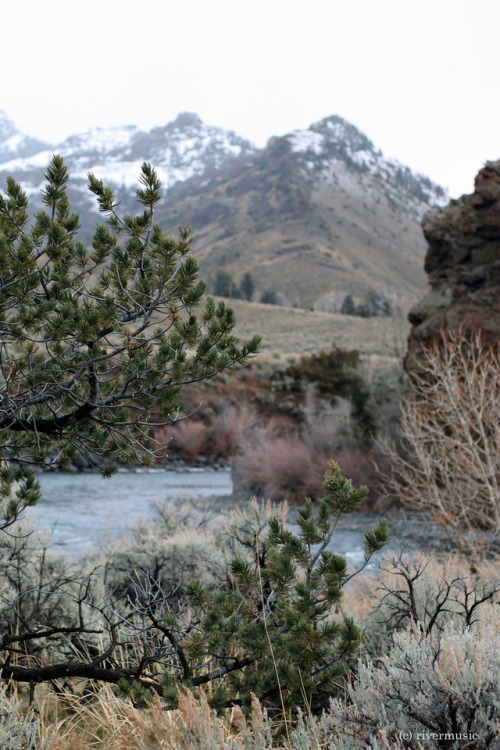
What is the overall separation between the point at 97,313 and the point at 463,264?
1137 centimetres

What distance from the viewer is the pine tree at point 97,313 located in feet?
9.14

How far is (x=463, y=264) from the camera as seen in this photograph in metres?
12.7

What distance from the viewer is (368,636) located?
157 inches

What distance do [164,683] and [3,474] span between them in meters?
1.48

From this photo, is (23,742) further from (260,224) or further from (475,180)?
(260,224)

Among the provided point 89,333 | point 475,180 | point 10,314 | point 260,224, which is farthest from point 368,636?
point 260,224

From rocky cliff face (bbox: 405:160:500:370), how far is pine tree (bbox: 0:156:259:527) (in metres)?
9.33

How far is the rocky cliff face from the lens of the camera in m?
11.9

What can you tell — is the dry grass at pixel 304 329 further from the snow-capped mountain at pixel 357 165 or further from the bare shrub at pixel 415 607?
the snow-capped mountain at pixel 357 165

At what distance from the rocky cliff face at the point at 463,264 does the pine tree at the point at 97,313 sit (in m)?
9.33

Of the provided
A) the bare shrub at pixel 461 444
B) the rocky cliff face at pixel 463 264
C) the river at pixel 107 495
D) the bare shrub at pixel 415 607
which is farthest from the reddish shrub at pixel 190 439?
the bare shrub at pixel 415 607

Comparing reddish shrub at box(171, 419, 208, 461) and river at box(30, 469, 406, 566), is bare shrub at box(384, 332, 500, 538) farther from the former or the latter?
reddish shrub at box(171, 419, 208, 461)

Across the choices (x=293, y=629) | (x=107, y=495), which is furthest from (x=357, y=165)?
(x=293, y=629)

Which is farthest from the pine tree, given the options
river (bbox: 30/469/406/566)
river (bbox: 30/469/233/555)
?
river (bbox: 30/469/233/555)
